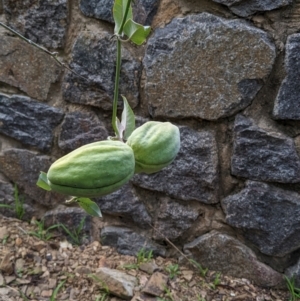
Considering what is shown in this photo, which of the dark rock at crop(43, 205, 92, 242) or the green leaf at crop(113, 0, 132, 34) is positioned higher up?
the green leaf at crop(113, 0, 132, 34)

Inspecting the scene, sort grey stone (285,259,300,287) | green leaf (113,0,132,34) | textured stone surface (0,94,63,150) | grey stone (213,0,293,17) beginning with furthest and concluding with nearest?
1. textured stone surface (0,94,63,150)
2. grey stone (285,259,300,287)
3. grey stone (213,0,293,17)
4. green leaf (113,0,132,34)

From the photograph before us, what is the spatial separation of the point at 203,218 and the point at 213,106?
0.36 meters

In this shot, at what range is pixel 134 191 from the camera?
55.4 inches

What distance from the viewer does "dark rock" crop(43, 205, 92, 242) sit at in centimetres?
149

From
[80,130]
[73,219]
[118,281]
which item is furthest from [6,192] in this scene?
[118,281]

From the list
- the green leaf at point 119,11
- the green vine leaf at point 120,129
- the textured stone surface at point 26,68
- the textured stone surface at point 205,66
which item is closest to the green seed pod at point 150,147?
the green vine leaf at point 120,129

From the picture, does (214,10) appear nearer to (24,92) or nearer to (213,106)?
(213,106)

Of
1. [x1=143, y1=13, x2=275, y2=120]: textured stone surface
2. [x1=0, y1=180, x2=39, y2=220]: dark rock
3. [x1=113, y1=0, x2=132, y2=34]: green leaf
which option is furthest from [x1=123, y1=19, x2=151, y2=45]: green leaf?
[x1=0, y1=180, x2=39, y2=220]: dark rock

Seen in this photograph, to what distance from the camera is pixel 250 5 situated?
114 cm

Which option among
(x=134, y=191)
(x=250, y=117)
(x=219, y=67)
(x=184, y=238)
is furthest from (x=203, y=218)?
(x=219, y=67)

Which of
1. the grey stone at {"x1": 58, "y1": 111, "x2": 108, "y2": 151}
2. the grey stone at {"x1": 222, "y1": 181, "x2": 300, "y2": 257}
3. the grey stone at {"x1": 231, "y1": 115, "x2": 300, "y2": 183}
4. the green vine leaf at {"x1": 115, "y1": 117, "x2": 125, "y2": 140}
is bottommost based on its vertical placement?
the grey stone at {"x1": 222, "y1": 181, "x2": 300, "y2": 257}

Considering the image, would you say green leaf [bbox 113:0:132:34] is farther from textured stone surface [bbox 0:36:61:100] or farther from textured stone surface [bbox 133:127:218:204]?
textured stone surface [bbox 0:36:61:100]

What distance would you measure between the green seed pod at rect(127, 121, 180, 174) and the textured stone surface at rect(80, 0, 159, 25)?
832 mm

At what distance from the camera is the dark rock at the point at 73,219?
4.89 feet
